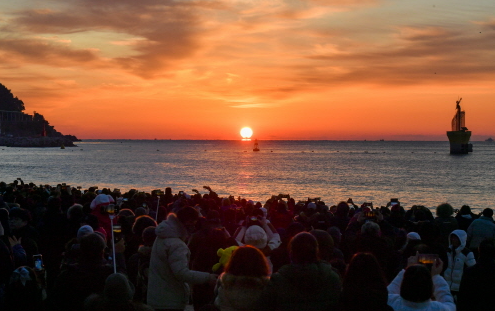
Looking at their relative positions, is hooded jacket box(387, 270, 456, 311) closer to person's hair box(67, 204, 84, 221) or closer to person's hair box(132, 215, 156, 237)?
person's hair box(132, 215, 156, 237)

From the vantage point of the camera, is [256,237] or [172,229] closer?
[172,229]

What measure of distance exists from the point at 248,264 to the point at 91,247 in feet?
5.44

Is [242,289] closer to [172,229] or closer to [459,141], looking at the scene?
[172,229]

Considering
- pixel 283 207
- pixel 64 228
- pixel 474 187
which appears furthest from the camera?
pixel 474 187

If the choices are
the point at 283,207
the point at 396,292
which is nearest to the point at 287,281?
the point at 396,292

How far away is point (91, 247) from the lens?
15.3ft

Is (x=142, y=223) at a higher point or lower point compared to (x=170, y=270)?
higher

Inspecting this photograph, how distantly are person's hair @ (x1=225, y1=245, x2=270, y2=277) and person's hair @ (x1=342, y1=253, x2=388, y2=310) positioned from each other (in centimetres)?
65

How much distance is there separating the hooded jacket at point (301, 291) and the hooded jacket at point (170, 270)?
3.71 feet

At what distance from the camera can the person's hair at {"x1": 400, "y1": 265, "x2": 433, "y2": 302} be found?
12.3 feet

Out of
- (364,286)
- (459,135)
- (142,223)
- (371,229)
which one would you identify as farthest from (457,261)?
(459,135)

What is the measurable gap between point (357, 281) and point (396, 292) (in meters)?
0.79

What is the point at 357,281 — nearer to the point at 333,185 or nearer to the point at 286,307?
the point at 286,307

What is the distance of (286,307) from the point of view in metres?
3.98
